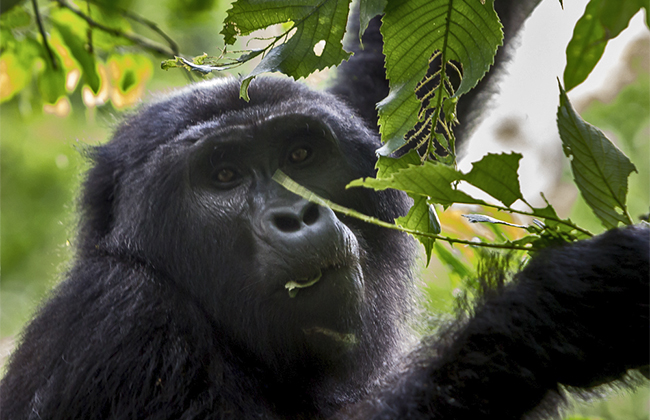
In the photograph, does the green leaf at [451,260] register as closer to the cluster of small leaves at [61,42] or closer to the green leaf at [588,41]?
the green leaf at [588,41]

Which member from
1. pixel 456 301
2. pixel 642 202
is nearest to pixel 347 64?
pixel 456 301

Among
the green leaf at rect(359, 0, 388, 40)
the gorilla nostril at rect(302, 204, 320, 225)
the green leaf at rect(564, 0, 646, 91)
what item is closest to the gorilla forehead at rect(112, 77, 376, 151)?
the gorilla nostril at rect(302, 204, 320, 225)

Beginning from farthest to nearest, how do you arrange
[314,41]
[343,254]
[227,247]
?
[227,247] → [343,254] → [314,41]

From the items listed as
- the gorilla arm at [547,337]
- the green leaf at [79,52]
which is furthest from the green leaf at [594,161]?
the green leaf at [79,52]

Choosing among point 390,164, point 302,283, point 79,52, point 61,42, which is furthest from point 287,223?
point 61,42

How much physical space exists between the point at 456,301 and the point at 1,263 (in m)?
10.1

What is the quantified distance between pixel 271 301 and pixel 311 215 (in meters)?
0.39

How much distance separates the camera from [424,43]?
5.24ft

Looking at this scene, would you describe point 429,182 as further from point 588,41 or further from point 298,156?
point 298,156

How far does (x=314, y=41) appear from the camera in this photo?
5.09ft

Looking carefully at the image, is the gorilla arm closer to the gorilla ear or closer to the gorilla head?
the gorilla head

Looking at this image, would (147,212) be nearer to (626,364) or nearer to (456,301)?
(456,301)

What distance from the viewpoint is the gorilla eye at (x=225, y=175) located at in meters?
2.70

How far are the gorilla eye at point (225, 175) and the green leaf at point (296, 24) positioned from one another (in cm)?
118
